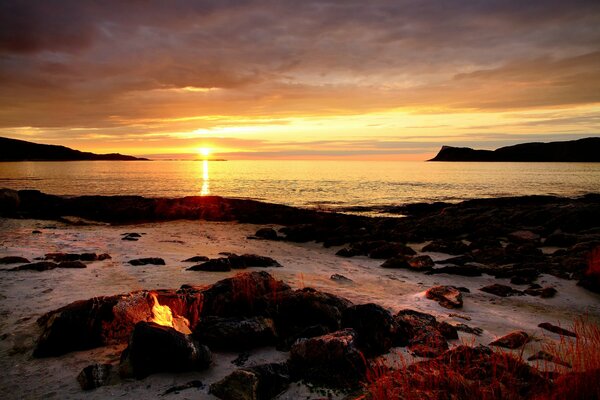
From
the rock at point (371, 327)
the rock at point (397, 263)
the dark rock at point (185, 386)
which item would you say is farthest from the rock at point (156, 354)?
the rock at point (397, 263)

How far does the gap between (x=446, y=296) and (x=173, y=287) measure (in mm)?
7772

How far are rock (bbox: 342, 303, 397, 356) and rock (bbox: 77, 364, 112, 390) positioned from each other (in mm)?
3982

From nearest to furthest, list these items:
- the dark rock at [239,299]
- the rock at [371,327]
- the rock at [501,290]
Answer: the rock at [371,327] < the dark rock at [239,299] < the rock at [501,290]

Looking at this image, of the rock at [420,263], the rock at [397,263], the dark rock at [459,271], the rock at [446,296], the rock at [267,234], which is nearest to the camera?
the rock at [446,296]

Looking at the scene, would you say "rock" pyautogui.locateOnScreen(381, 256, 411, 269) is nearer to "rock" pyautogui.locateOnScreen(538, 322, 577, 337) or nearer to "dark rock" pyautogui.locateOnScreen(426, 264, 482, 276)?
"dark rock" pyautogui.locateOnScreen(426, 264, 482, 276)

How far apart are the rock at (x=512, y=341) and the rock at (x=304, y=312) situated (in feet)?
10.1

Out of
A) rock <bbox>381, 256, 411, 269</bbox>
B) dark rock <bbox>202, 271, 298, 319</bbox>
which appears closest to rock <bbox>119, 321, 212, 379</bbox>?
dark rock <bbox>202, 271, 298, 319</bbox>

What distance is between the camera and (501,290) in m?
12.7

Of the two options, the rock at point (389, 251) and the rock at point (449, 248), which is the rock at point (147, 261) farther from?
the rock at point (449, 248)

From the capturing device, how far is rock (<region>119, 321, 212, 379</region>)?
5.69m

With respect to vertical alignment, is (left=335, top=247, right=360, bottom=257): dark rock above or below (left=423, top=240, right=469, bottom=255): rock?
below

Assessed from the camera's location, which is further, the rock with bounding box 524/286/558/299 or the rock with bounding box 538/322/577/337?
the rock with bounding box 524/286/558/299

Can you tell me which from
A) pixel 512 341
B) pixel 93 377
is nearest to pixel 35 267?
pixel 93 377

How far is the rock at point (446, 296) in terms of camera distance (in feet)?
34.0
